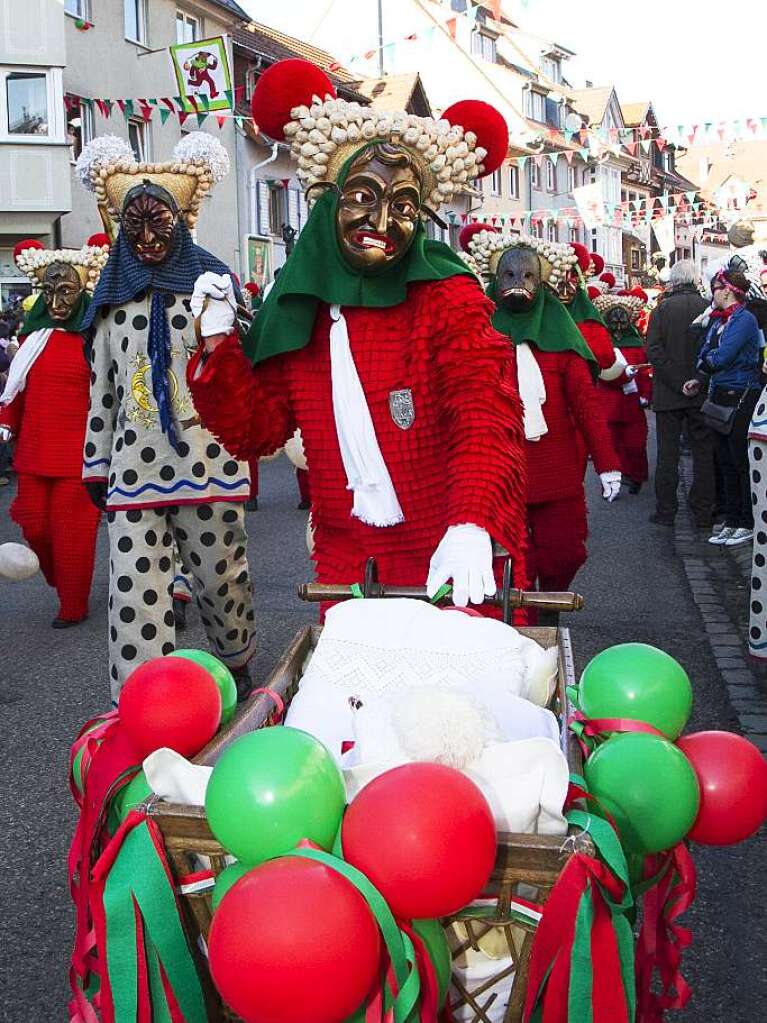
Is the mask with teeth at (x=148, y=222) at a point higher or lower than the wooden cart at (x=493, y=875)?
higher

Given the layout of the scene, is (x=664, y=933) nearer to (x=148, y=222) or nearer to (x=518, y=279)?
(x=148, y=222)

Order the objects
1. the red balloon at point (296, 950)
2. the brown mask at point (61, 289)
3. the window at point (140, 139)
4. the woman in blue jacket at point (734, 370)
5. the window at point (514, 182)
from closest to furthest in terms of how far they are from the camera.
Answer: the red balloon at point (296, 950), the brown mask at point (61, 289), the woman in blue jacket at point (734, 370), the window at point (140, 139), the window at point (514, 182)

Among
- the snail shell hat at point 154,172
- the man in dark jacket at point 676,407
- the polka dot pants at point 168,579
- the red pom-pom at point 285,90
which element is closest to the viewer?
the red pom-pom at point 285,90

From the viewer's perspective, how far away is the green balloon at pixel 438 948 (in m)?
1.62

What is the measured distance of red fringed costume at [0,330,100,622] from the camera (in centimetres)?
666

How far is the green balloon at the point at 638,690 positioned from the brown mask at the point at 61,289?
208 inches

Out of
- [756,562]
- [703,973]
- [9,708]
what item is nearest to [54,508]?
[9,708]

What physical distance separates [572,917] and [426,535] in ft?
5.42

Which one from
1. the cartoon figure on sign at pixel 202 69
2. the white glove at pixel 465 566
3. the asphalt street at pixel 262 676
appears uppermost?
the cartoon figure on sign at pixel 202 69

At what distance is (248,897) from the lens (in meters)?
1.47

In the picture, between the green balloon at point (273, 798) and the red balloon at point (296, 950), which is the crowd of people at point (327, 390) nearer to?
the green balloon at point (273, 798)

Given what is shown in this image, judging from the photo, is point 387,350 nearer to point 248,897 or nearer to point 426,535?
point 426,535

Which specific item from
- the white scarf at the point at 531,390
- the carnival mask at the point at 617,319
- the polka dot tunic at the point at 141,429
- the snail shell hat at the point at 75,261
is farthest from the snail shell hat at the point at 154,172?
the carnival mask at the point at 617,319

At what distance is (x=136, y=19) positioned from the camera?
26.1 meters
